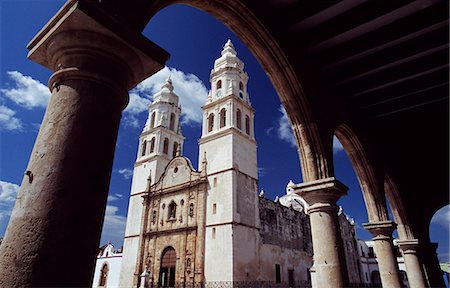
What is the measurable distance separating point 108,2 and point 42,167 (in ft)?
3.40

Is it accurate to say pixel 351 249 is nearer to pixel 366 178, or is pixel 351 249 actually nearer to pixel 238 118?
pixel 238 118

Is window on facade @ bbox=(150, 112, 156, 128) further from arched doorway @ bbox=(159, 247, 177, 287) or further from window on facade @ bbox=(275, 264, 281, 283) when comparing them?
window on facade @ bbox=(275, 264, 281, 283)

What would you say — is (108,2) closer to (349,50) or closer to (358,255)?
(349,50)

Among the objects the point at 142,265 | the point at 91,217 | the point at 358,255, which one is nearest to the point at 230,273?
the point at 142,265

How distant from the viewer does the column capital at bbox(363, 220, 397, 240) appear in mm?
5961

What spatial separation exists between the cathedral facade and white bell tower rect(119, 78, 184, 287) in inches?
3.2

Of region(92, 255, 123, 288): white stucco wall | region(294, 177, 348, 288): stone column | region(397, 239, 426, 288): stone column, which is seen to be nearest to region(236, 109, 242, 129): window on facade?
region(92, 255, 123, 288): white stucco wall

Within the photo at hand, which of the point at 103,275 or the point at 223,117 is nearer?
the point at 223,117

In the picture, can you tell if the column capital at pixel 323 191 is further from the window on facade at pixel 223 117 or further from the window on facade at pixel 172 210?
the window on facade at pixel 172 210

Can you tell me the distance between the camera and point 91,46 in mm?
1688

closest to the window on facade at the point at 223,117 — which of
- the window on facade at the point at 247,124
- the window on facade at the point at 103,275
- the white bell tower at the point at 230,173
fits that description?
the white bell tower at the point at 230,173

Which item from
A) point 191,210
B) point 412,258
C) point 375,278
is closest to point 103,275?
point 191,210

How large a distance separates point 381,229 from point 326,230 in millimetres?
3119

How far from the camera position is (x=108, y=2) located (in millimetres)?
1723
